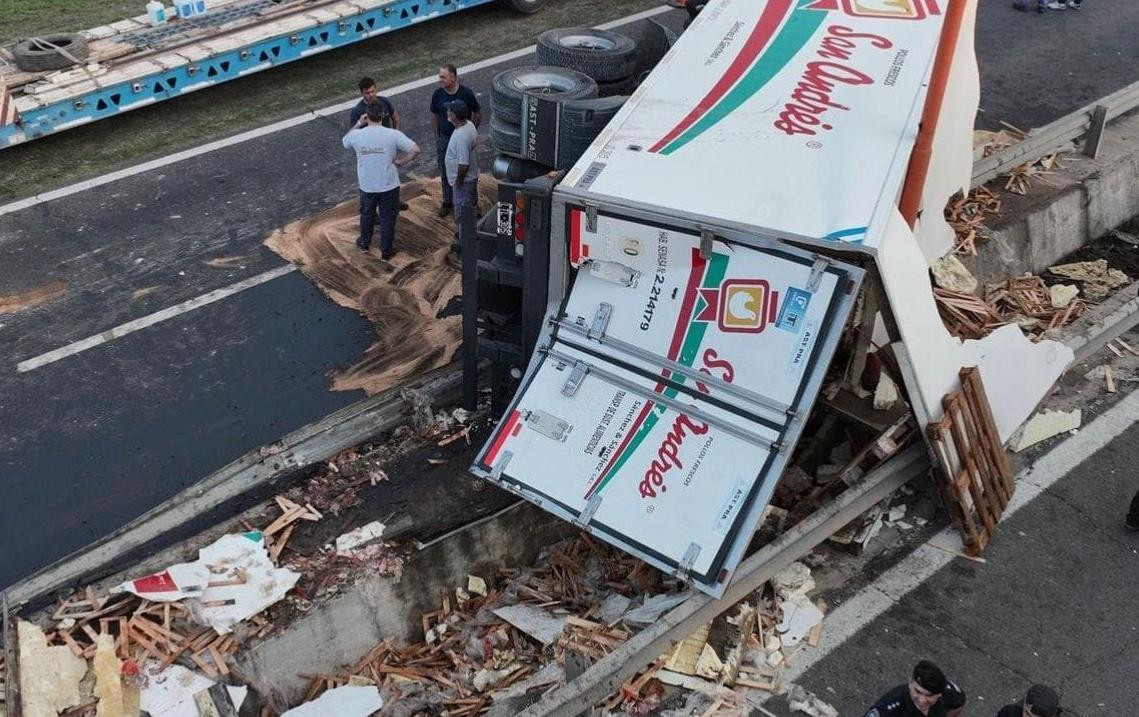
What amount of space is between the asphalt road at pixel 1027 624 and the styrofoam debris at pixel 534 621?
1515mm

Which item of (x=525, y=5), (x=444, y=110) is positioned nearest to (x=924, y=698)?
(x=444, y=110)

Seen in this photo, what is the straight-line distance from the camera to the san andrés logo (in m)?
8.06

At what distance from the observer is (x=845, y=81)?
340 inches

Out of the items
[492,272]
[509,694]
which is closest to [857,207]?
[492,272]

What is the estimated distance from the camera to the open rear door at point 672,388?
6984 millimetres

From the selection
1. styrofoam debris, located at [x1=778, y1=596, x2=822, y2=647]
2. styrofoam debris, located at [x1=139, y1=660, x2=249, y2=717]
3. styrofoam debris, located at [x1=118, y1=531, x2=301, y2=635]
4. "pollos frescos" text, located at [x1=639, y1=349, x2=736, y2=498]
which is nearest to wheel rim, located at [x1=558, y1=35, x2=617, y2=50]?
"pollos frescos" text, located at [x1=639, y1=349, x2=736, y2=498]

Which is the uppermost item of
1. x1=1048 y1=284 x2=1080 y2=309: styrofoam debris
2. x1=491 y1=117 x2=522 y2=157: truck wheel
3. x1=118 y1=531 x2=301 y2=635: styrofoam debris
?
x1=491 y1=117 x2=522 y2=157: truck wheel

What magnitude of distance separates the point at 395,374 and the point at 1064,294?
260 inches

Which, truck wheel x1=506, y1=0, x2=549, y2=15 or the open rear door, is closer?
the open rear door

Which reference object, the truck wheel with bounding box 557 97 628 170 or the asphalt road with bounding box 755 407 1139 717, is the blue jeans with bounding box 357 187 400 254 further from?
the asphalt road with bounding box 755 407 1139 717

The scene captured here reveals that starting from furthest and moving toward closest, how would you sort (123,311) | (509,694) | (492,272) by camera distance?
(123,311)
(492,272)
(509,694)

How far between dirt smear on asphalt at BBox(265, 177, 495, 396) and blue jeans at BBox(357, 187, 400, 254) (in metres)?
0.16

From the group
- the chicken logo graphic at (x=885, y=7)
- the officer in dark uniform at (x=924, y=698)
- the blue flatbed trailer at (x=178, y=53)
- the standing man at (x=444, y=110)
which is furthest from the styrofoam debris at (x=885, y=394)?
the blue flatbed trailer at (x=178, y=53)

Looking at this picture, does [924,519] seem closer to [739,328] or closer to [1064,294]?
[739,328]
